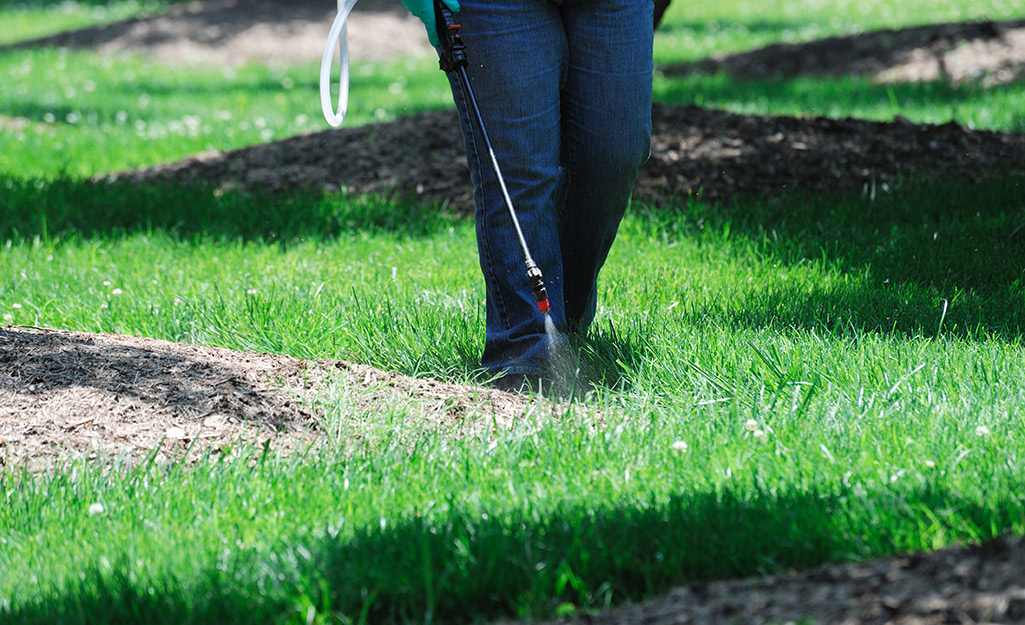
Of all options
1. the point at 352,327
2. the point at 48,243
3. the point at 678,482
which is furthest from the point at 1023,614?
the point at 48,243

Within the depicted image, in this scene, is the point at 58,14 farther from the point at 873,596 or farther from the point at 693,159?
the point at 873,596

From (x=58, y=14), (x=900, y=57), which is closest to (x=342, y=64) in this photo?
(x=900, y=57)

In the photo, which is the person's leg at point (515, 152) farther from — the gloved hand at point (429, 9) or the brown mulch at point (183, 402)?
the brown mulch at point (183, 402)

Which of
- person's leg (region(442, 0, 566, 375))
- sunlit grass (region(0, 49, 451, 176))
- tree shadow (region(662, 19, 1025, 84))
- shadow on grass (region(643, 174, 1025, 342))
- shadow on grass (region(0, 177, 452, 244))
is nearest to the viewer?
person's leg (region(442, 0, 566, 375))

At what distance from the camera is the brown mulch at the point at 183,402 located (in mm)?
3039

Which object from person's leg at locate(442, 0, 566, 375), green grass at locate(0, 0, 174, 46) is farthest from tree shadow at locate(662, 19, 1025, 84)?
green grass at locate(0, 0, 174, 46)

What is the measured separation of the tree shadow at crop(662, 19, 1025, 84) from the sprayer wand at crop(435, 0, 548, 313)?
23.3 ft

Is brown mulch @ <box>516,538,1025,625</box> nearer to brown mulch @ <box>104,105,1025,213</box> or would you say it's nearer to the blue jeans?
the blue jeans

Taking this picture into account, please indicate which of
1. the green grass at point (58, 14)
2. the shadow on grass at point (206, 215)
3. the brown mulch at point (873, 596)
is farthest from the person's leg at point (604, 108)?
the green grass at point (58, 14)

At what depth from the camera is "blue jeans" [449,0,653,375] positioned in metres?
3.21

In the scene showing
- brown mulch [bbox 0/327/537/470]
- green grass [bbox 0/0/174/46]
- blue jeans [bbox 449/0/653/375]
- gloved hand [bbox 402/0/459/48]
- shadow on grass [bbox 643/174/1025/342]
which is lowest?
brown mulch [bbox 0/327/537/470]

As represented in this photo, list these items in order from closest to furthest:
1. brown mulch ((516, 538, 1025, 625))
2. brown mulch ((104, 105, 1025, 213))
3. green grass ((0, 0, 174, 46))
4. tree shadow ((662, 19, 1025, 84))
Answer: brown mulch ((516, 538, 1025, 625)), brown mulch ((104, 105, 1025, 213)), tree shadow ((662, 19, 1025, 84)), green grass ((0, 0, 174, 46))

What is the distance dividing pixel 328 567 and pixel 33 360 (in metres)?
1.72

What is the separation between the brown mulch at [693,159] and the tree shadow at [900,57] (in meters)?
3.23
